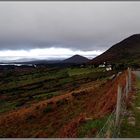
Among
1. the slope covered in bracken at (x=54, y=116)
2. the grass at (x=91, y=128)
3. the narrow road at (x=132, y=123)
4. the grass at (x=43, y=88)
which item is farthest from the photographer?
the grass at (x=43, y=88)

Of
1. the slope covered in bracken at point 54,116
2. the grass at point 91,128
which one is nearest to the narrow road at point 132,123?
the grass at point 91,128

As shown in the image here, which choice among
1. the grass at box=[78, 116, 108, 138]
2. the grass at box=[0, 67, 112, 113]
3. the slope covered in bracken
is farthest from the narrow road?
the grass at box=[0, 67, 112, 113]

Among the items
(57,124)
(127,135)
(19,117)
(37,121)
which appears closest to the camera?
(127,135)

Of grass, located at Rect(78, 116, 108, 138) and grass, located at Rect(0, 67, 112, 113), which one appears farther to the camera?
grass, located at Rect(0, 67, 112, 113)

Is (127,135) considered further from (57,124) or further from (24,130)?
(24,130)

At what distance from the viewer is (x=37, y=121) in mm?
31266

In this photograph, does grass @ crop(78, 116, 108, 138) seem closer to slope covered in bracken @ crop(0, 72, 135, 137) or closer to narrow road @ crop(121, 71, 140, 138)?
narrow road @ crop(121, 71, 140, 138)

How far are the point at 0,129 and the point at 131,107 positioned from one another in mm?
17804

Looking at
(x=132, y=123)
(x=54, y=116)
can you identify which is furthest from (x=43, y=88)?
(x=132, y=123)

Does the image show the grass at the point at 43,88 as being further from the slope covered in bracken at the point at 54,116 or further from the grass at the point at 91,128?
the grass at the point at 91,128

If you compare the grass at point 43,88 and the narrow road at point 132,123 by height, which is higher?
the narrow road at point 132,123

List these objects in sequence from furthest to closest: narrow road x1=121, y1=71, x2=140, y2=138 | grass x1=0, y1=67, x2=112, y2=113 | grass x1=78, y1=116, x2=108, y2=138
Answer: grass x1=0, y1=67, x2=112, y2=113
grass x1=78, y1=116, x2=108, y2=138
narrow road x1=121, y1=71, x2=140, y2=138

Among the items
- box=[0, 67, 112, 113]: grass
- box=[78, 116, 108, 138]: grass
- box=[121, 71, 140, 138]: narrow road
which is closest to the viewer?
box=[121, 71, 140, 138]: narrow road

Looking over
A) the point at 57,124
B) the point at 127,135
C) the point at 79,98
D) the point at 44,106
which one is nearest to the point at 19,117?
the point at 44,106
